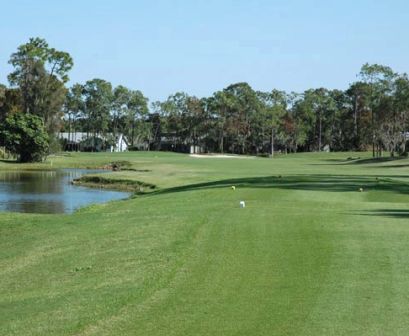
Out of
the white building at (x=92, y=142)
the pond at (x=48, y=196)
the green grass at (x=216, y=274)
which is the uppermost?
the white building at (x=92, y=142)

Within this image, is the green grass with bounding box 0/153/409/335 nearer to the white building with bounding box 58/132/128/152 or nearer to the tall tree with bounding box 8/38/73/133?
the tall tree with bounding box 8/38/73/133

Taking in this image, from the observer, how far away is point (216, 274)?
37.1 ft

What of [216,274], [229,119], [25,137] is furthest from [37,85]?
[216,274]

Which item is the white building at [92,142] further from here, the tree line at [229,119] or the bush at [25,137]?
the bush at [25,137]

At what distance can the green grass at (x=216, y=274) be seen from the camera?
8.57 m

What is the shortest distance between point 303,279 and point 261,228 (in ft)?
19.1

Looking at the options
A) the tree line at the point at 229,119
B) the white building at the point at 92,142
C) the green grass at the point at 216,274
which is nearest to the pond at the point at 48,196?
the green grass at the point at 216,274

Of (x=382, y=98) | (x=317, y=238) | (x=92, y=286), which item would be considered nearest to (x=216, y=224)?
(x=317, y=238)

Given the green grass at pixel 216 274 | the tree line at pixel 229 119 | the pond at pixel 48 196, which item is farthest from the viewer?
the tree line at pixel 229 119

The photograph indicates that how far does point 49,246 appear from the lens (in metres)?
17.4

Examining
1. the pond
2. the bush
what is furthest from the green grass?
the bush

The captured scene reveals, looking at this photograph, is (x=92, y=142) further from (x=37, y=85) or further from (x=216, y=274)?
(x=216, y=274)

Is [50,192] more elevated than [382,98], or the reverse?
[382,98]

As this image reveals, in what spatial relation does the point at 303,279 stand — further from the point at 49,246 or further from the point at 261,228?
the point at 49,246
